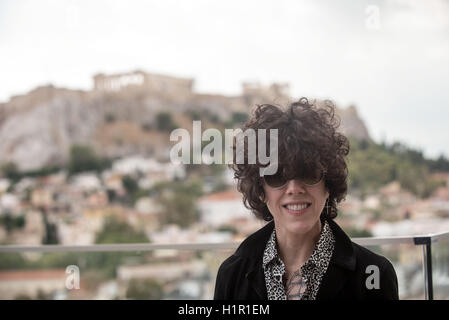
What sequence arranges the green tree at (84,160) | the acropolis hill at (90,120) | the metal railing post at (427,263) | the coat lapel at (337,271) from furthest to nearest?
the green tree at (84,160) < the acropolis hill at (90,120) < the metal railing post at (427,263) < the coat lapel at (337,271)

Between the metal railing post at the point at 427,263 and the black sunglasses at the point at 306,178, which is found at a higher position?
the black sunglasses at the point at 306,178

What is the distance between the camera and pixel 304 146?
820 mm

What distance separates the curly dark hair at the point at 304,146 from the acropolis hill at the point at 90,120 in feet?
54.2

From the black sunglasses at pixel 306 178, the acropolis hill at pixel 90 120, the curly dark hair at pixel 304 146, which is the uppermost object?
the acropolis hill at pixel 90 120

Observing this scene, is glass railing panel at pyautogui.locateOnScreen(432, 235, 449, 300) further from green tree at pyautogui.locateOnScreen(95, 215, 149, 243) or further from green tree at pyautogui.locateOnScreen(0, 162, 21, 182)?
green tree at pyautogui.locateOnScreen(0, 162, 21, 182)

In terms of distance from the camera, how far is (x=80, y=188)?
61.6ft

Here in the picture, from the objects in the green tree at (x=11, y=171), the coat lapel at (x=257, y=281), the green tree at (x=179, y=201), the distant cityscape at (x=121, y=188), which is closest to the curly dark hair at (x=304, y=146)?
the coat lapel at (x=257, y=281)

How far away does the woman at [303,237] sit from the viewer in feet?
2.64

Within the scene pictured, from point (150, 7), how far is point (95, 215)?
837 centimetres

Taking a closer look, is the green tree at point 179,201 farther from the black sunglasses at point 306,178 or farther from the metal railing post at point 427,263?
the black sunglasses at point 306,178

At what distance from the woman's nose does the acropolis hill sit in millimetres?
16619

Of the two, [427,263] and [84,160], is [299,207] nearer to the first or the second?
[427,263]

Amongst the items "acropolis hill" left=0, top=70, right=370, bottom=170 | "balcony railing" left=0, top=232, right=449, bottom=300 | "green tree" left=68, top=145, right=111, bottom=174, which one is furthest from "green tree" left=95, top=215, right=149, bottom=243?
"balcony railing" left=0, top=232, right=449, bottom=300
